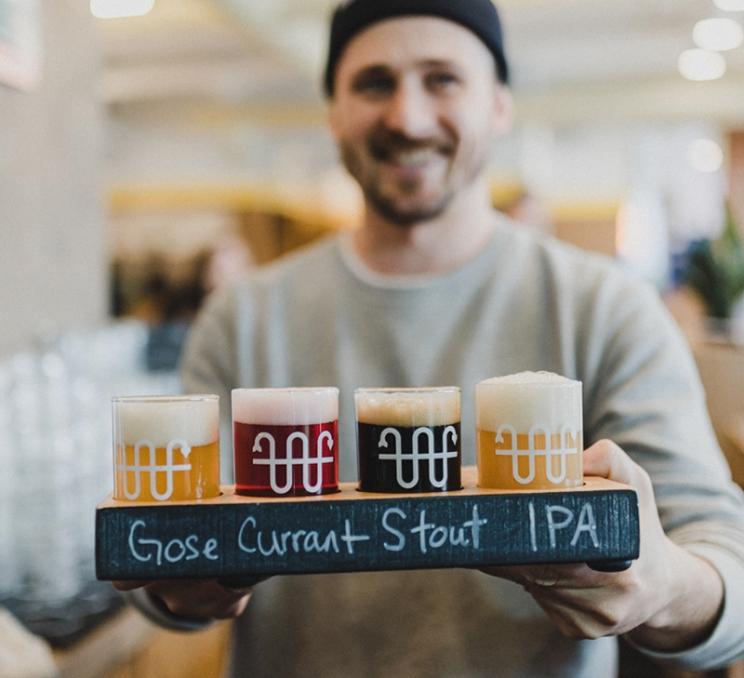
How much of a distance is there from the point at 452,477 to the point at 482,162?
28.9 inches

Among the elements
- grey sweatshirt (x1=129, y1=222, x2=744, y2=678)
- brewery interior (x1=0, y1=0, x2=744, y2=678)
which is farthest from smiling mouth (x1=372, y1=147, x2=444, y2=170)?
brewery interior (x1=0, y1=0, x2=744, y2=678)

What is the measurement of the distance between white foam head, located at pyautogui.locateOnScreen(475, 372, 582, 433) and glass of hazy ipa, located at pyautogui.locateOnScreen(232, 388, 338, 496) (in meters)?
0.18

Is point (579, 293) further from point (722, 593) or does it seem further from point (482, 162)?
point (722, 593)

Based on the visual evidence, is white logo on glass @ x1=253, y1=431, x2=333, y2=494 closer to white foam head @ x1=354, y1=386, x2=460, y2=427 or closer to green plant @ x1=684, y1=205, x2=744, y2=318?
white foam head @ x1=354, y1=386, x2=460, y2=427

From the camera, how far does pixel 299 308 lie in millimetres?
1645

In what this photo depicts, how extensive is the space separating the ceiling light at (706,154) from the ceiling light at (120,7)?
6378mm

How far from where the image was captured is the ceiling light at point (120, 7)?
18.7ft

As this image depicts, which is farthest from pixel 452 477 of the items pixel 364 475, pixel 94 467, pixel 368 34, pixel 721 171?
pixel 721 171

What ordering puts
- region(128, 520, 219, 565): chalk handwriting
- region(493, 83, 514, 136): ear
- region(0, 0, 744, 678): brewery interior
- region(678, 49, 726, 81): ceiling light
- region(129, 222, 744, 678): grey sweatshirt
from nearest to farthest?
1. region(128, 520, 219, 565): chalk handwriting
2. region(129, 222, 744, 678): grey sweatshirt
3. region(493, 83, 514, 136): ear
4. region(0, 0, 744, 678): brewery interior
5. region(678, 49, 726, 81): ceiling light

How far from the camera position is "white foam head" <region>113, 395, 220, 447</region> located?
Result: 97 cm

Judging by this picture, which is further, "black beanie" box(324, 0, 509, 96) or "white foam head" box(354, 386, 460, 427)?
"black beanie" box(324, 0, 509, 96)

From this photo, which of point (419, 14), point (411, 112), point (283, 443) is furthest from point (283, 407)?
point (419, 14)

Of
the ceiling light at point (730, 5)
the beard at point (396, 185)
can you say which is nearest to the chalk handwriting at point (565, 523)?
the beard at point (396, 185)

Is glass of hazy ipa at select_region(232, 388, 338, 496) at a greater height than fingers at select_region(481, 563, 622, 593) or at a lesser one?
greater
